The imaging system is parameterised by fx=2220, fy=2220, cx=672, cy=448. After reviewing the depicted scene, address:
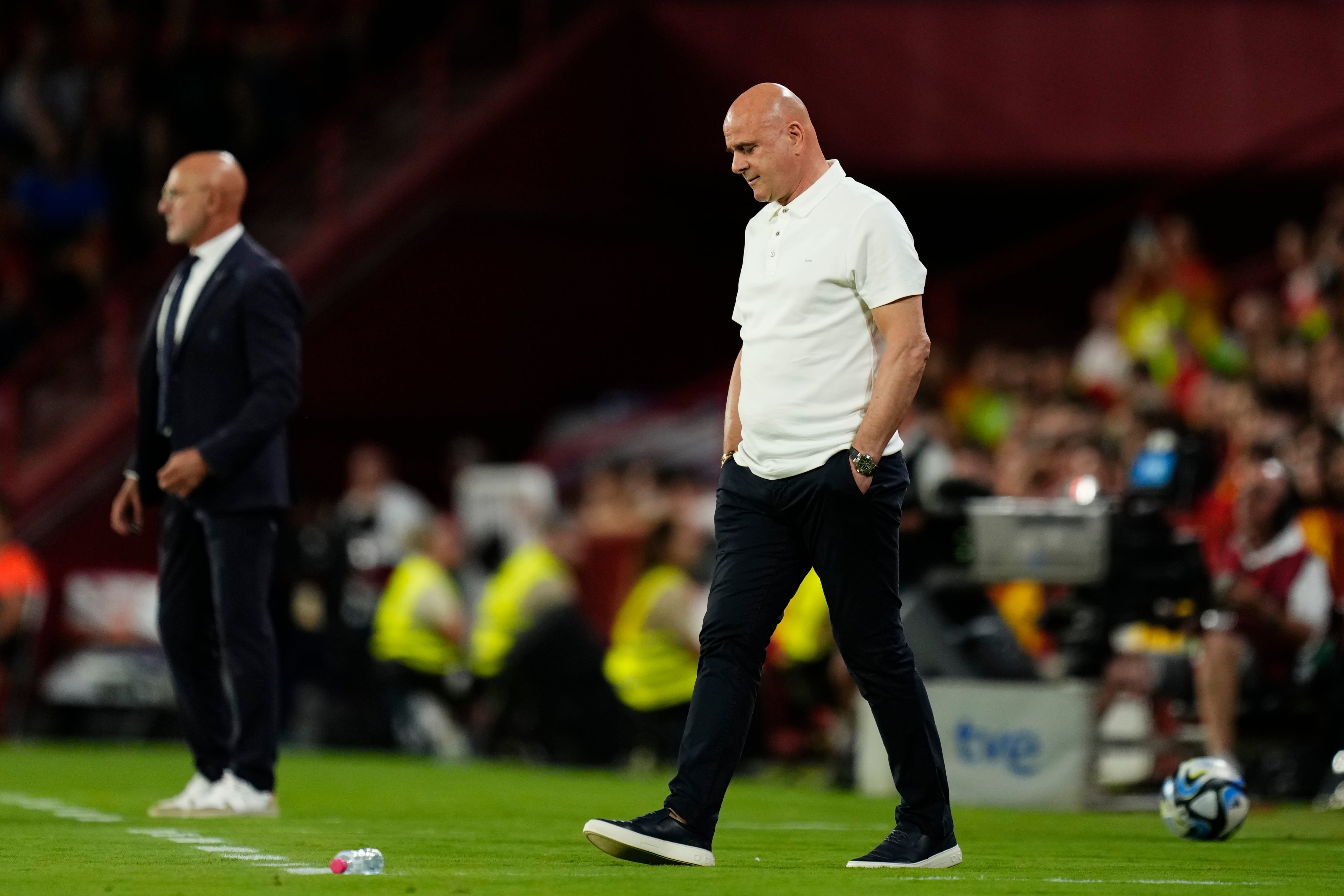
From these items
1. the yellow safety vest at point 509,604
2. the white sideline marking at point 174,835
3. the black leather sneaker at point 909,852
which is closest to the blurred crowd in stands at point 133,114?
the yellow safety vest at point 509,604

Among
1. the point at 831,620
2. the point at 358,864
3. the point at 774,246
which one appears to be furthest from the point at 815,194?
the point at 358,864

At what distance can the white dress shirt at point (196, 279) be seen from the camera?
8055 mm

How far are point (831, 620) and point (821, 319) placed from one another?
0.83m

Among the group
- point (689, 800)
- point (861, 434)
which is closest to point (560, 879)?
point (689, 800)

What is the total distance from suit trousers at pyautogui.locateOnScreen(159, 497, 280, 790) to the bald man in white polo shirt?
2.23 m

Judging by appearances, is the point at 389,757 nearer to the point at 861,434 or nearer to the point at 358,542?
the point at 358,542

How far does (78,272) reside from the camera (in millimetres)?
19125

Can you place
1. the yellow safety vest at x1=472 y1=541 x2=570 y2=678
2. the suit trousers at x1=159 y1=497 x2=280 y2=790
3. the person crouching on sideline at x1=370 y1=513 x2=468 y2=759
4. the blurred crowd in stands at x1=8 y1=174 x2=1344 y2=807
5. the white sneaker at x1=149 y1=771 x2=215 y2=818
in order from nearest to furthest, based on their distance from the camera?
the suit trousers at x1=159 y1=497 x2=280 y2=790
the white sneaker at x1=149 y1=771 x2=215 y2=818
the blurred crowd in stands at x1=8 y1=174 x2=1344 y2=807
the yellow safety vest at x1=472 y1=541 x2=570 y2=678
the person crouching on sideline at x1=370 y1=513 x2=468 y2=759

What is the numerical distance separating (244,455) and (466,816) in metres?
1.73

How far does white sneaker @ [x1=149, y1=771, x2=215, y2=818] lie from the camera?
7.89 meters

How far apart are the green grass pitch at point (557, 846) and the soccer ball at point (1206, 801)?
0.38 ft

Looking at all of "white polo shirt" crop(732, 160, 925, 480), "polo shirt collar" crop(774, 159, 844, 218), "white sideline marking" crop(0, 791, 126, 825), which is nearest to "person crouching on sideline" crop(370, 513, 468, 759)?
"white sideline marking" crop(0, 791, 126, 825)

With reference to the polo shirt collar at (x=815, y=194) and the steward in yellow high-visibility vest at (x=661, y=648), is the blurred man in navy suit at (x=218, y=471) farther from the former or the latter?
the steward in yellow high-visibility vest at (x=661, y=648)

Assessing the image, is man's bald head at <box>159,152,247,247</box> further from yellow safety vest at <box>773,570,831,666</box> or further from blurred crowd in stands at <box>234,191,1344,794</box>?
yellow safety vest at <box>773,570,831,666</box>
